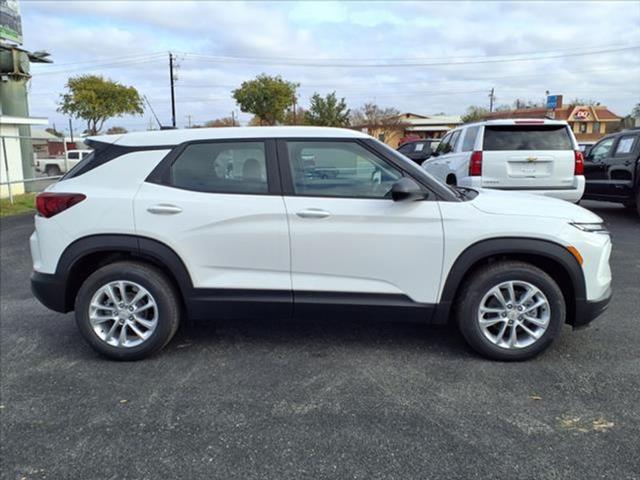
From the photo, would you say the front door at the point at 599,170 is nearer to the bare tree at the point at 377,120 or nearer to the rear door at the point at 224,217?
the rear door at the point at 224,217

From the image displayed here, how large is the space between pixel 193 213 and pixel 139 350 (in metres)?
1.12

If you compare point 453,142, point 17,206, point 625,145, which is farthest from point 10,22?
point 625,145

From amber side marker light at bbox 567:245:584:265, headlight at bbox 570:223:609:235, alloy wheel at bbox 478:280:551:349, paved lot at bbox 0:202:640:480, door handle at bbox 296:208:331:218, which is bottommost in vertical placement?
paved lot at bbox 0:202:640:480

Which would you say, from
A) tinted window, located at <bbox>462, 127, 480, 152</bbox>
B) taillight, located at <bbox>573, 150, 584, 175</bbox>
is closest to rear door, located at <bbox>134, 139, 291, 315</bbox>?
tinted window, located at <bbox>462, 127, 480, 152</bbox>

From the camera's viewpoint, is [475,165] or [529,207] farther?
[475,165]

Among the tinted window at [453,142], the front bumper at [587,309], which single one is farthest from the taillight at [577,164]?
the front bumper at [587,309]

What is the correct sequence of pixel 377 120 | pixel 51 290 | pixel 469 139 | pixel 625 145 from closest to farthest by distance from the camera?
pixel 51 290 < pixel 469 139 < pixel 625 145 < pixel 377 120

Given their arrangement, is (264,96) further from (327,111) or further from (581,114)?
(581,114)

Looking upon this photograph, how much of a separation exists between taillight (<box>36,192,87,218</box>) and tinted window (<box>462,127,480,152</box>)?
20.8 ft

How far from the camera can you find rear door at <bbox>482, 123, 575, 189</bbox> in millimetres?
7867

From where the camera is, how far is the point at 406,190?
3.49m

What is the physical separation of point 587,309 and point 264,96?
36.0 metres

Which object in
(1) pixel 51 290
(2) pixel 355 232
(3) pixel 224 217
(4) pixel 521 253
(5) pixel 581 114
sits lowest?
(1) pixel 51 290

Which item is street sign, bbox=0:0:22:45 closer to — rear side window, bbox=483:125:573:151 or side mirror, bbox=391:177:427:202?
rear side window, bbox=483:125:573:151
